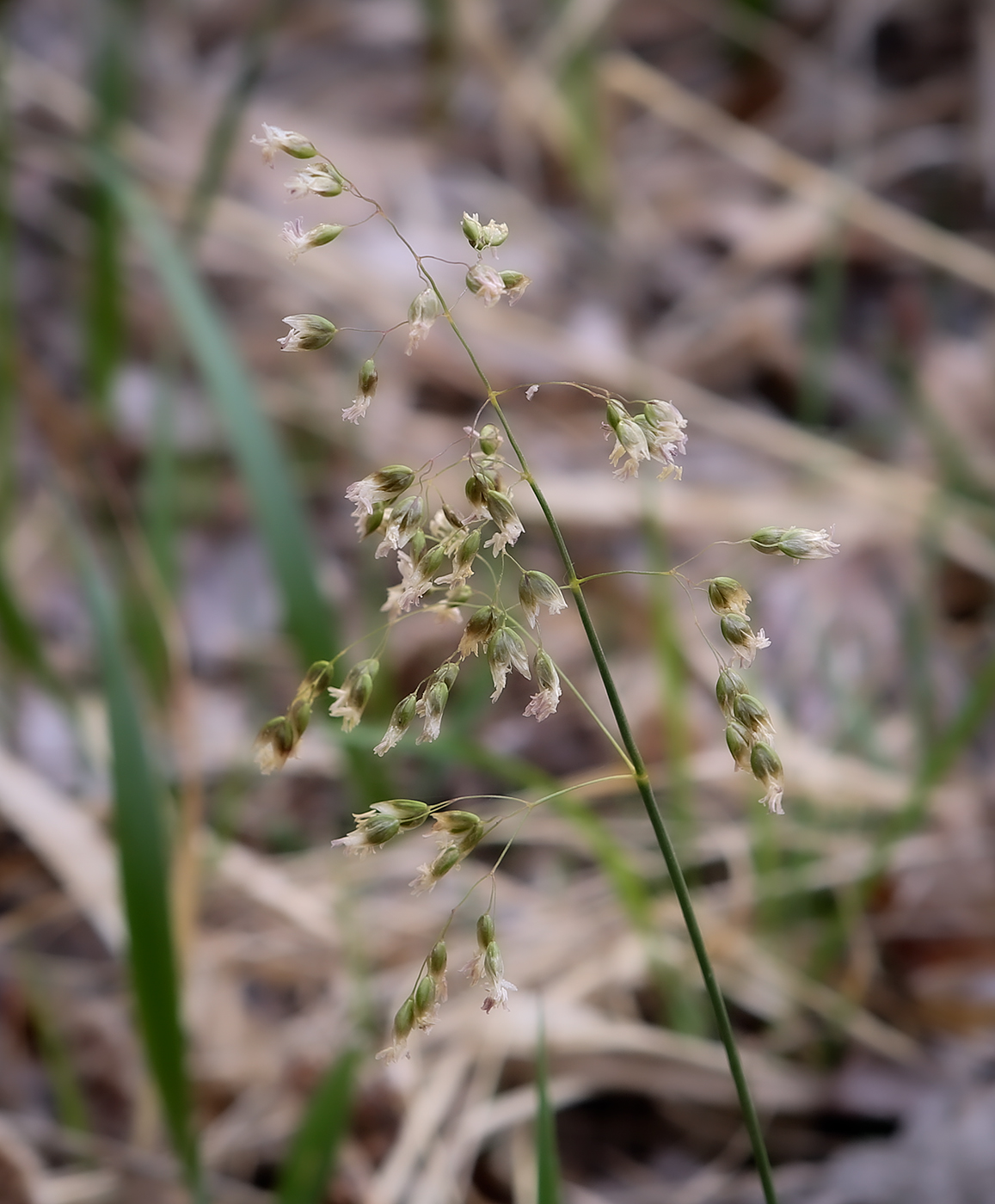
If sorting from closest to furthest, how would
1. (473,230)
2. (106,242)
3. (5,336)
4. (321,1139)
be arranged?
(473,230) → (321,1139) → (5,336) → (106,242)

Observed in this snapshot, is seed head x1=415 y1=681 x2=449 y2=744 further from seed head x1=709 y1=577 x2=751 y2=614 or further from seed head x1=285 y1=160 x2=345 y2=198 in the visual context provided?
seed head x1=285 y1=160 x2=345 y2=198

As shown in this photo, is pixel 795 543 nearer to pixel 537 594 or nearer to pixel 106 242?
pixel 537 594

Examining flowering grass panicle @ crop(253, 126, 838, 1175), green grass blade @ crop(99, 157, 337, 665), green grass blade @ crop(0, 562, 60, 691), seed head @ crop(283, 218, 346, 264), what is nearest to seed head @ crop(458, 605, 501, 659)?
flowering grass panicle @ crop(253, 126, 838, 1175)

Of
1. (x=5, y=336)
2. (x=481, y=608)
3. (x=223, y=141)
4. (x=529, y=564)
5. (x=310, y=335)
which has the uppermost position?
(x=310, y=335)

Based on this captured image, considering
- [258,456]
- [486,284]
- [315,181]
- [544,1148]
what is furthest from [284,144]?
[258,456]

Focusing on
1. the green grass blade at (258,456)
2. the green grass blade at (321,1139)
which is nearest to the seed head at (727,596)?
the green grass blade at (321,1139)

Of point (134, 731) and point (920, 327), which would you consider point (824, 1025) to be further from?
point (920, 327)

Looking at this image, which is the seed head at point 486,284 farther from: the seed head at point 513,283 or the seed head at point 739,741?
the seed head at point 739,741
